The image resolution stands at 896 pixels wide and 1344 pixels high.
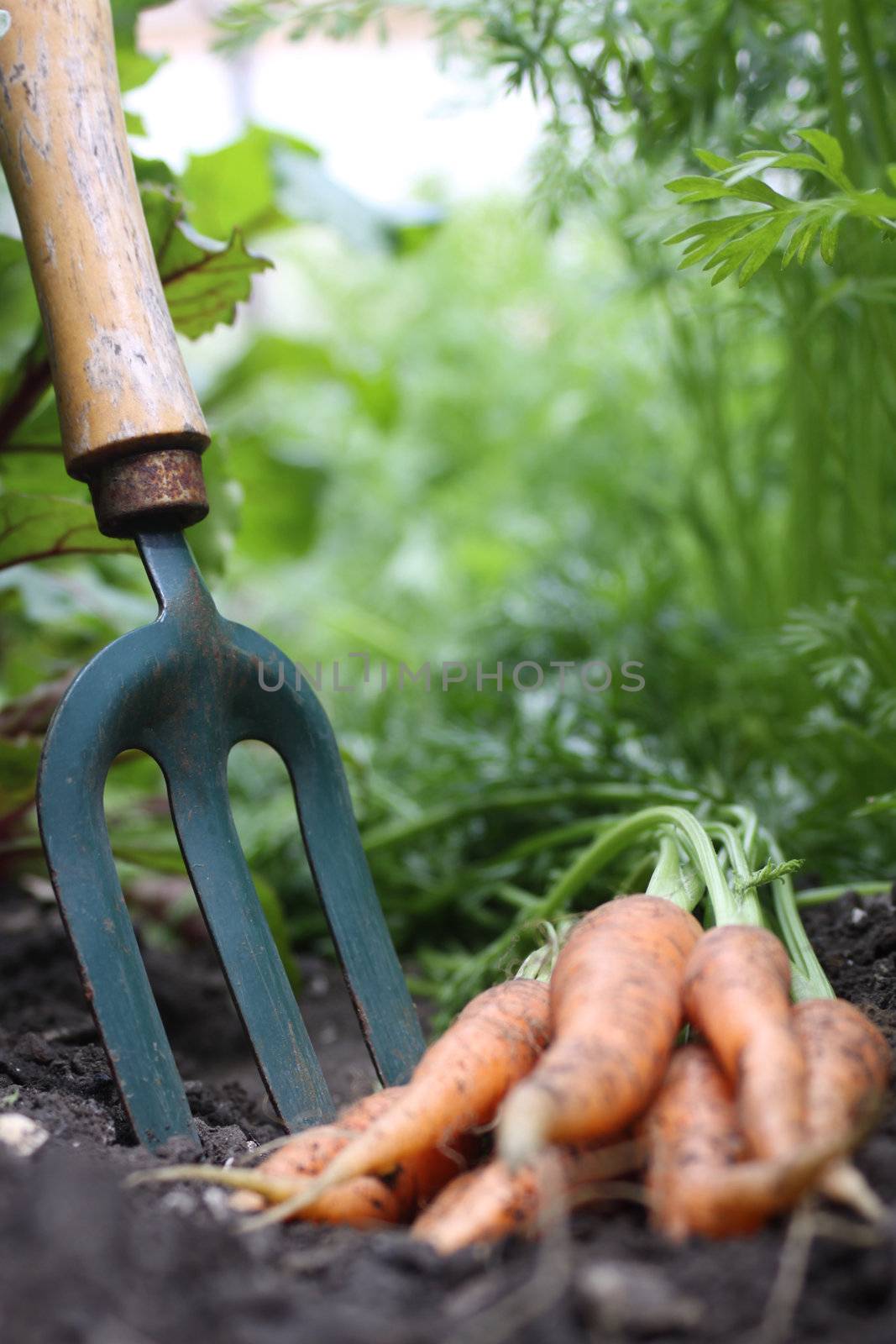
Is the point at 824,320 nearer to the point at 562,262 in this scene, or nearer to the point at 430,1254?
the point at 430,1254

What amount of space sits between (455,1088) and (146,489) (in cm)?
49

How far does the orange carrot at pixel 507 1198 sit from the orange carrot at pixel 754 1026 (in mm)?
77

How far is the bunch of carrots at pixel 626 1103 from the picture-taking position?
A: 51 centimetres

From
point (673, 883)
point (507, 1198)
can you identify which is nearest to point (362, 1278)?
point (507, 1198)

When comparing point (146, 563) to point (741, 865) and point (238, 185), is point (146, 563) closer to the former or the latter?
point (741, 865)

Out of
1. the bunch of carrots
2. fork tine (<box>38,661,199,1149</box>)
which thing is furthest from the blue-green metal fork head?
the bunch of carrots

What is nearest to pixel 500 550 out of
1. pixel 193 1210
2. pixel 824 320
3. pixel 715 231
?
pixel 824 320

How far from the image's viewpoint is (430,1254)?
509mm

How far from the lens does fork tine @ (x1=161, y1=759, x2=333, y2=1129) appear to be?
0.77m

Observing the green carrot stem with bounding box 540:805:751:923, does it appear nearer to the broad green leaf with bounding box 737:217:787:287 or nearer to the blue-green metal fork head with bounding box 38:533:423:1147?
the blue-green metal fork head with bounding box 38:533:423:1147

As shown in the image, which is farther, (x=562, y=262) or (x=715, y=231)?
(x=562, y=262)

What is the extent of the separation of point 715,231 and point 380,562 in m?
2.33

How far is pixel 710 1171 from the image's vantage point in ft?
1.67

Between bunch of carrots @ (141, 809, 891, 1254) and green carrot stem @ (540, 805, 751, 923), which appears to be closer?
bunch of carrots @ (141, 809, 891, 1254)
